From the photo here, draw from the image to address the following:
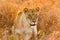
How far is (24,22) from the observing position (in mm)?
3830

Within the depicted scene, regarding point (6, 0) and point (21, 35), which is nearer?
point (21, 35)

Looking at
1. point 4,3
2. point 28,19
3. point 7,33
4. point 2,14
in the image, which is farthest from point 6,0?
point 28,19

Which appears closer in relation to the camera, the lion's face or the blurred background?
the lion's face

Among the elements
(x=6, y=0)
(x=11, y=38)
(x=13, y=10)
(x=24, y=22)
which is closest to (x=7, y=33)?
(x=11, y=38)

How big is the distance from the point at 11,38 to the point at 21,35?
174mm

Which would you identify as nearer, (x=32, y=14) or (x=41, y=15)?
(x=32, y=14)

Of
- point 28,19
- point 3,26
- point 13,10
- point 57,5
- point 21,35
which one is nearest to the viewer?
point 28,19

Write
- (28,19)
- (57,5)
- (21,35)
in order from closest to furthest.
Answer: (28,19) → (21,35) → (57,5)

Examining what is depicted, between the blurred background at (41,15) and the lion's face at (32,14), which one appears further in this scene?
the blurred background at (41,15)

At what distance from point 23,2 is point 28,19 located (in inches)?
62.5

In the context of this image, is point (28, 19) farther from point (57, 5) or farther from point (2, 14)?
point (57, 5)

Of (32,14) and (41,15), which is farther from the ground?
(32,14)

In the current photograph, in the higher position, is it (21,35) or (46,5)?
(46,5)

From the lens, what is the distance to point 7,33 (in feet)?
13.5
